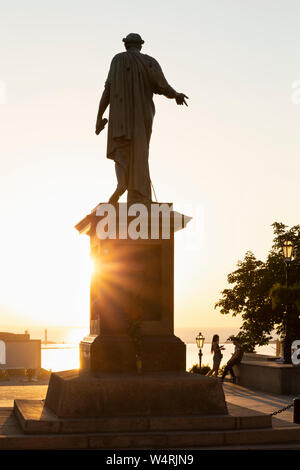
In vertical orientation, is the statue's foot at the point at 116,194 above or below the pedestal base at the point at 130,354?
above

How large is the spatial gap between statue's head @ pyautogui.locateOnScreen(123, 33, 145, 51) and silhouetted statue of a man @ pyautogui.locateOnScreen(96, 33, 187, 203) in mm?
275

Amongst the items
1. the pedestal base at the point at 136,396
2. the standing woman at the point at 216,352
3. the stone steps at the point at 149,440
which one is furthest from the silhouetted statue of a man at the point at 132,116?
the standing woman at the point at 216,352

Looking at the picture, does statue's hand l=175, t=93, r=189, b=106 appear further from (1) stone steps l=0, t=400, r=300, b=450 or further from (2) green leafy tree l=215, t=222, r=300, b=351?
(2) green leafy tree l=215, t=222, r=300, b=351

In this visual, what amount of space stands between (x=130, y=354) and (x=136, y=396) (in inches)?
34.9

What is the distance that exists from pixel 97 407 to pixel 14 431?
4.04ft

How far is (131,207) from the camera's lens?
1385 cm

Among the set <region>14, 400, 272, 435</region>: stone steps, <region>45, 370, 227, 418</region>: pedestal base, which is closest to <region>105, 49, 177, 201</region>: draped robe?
<region>45, 370, 227, 418</region>: pedestal base

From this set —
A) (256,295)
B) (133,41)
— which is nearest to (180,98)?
(133,41)

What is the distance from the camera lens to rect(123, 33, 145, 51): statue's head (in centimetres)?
1480

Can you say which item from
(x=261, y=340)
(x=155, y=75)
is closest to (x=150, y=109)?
(x=155, y=75)

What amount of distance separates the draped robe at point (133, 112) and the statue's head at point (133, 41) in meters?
0.30

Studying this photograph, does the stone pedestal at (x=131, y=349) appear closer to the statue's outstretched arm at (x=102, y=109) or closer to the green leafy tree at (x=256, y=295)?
the statue's outstretched arm at (x=102, y=109)

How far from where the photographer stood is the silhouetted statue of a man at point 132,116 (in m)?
14.2

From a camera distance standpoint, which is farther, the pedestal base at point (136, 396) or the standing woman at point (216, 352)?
the standing woman at point (216, 352)
